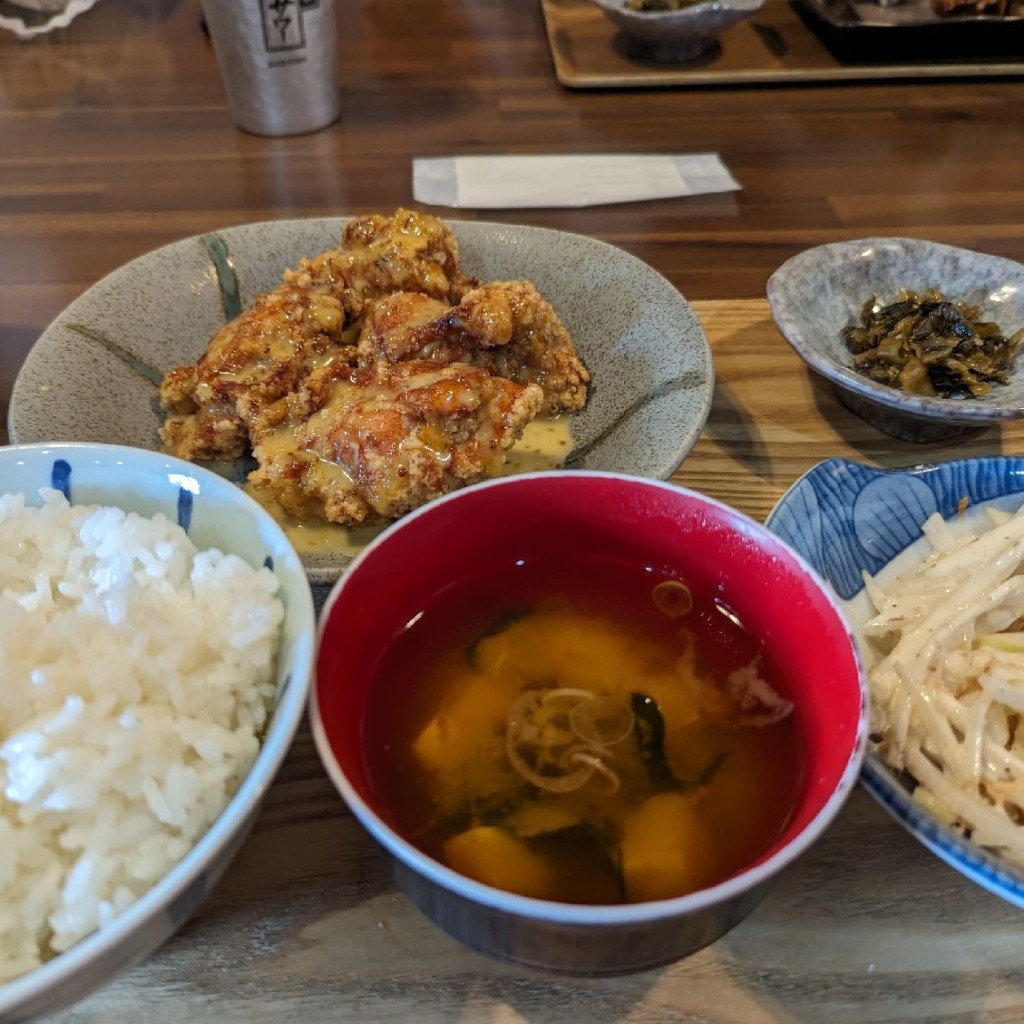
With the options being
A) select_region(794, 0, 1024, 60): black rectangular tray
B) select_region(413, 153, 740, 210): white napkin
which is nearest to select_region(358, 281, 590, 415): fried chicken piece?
select_region(413, 153, 740, 210): white napkin

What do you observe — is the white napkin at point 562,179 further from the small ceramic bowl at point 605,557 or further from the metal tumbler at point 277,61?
the small ceramic bowl at point 605,557

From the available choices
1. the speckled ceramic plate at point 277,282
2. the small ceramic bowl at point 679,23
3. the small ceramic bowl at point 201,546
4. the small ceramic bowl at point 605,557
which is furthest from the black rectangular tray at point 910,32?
the small ceramic bowl at point 201,546

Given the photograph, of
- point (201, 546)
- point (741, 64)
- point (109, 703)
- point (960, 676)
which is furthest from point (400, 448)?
point (741, 64)

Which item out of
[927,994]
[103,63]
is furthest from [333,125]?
[927,994]

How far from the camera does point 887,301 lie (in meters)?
1.86

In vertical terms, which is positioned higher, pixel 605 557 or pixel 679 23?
pixel 679 23

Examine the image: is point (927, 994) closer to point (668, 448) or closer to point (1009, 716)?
point (1009, 716)

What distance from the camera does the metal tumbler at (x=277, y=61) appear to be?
252cm

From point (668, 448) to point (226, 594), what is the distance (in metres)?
0.78

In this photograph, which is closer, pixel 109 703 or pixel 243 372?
pixel 109 703

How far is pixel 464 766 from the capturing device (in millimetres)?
1002

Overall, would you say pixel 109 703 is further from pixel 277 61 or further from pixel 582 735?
pixel 277 61

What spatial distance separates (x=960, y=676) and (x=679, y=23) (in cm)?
279

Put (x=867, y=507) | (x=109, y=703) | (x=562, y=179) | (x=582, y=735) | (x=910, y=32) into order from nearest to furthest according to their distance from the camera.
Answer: (x=109, y=703), (x=582, y=735), (x=867, y=507), (x=562, y=179), (x=910, y=32)
